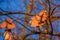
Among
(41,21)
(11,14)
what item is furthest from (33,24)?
(11,14)

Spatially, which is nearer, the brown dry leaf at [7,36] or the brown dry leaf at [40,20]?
the brown dry leaf at [40,20]

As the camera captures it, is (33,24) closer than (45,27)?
Yes

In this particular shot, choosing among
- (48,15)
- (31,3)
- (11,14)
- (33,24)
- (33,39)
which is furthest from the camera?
(33,39)

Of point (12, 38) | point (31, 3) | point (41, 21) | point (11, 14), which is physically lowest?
point (12, 38)

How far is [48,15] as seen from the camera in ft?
8.60

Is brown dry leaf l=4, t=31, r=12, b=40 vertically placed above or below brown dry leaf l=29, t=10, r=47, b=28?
below

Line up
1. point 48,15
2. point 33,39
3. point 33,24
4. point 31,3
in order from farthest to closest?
point 33,39
point 31,3
point 48,15
point 33,24

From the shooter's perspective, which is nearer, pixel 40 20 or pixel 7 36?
pixel 40 20

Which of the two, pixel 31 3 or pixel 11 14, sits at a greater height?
pixel 31 3

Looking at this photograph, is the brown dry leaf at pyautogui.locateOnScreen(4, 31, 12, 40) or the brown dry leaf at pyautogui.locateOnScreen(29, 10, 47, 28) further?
the brown dry leaf at pyautogui.locateOnScreen(4, 31, 12, 40)

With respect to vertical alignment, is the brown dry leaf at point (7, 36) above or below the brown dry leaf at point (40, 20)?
below

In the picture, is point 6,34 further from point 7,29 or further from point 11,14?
point 11,14

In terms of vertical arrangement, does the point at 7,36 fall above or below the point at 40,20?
below

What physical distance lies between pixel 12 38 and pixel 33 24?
0.39 meters
